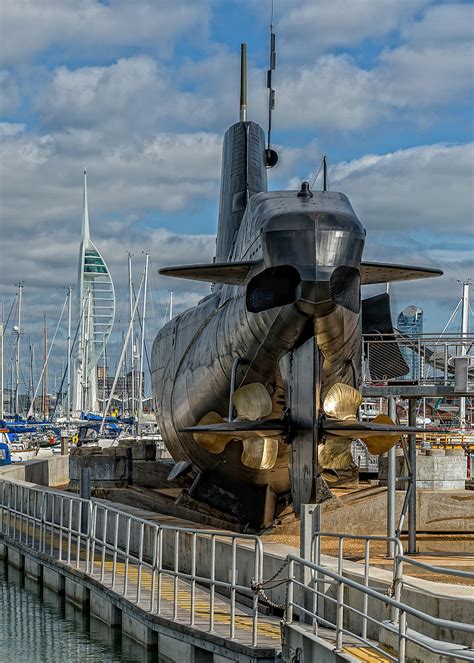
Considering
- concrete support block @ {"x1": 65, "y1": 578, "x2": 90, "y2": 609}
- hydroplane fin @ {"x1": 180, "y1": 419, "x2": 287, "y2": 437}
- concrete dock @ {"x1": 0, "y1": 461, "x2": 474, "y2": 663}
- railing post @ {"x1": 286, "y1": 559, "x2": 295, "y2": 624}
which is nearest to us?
concrete dock @ {"x1": 0, "y1": 461, "x2": 474, "y2": 663}

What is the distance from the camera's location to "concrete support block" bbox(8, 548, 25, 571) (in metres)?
24.7

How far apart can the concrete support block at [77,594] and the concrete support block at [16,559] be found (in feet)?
13.7

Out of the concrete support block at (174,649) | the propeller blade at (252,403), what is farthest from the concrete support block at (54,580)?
the concrete support block at (174,649)

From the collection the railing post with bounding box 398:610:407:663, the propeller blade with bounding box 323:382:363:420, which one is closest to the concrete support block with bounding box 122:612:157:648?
the propeller blade with bounding box 323:382:363:420

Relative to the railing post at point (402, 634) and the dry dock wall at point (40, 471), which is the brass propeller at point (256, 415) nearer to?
the railing post at point (402, 634)

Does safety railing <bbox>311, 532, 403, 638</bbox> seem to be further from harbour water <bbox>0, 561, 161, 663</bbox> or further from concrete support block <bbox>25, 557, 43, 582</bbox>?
concrete support block <bbox>25, 557, 43, 582</bbox>

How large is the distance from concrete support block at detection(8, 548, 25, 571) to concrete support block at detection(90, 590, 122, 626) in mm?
6052

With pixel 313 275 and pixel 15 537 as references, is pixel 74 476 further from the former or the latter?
pixel 313 275

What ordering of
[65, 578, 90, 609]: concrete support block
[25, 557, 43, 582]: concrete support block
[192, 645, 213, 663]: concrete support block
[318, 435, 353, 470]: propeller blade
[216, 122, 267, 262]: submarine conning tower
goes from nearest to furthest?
[192, 645, 213, 663]: concrete support block < [318, 435, 353, 470]: propeller blade < [65, 578, 90, 609]: concrete support block < [25, 557, 43, 582]: concrete support block < [216, 122, 267, 262]: submarine conning tower

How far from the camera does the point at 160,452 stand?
45219 millimetres

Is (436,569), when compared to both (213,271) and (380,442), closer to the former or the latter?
(380,442)

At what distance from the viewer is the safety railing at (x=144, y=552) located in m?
14.3

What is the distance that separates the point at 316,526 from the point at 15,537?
13.4m

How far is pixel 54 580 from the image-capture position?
21609mm
